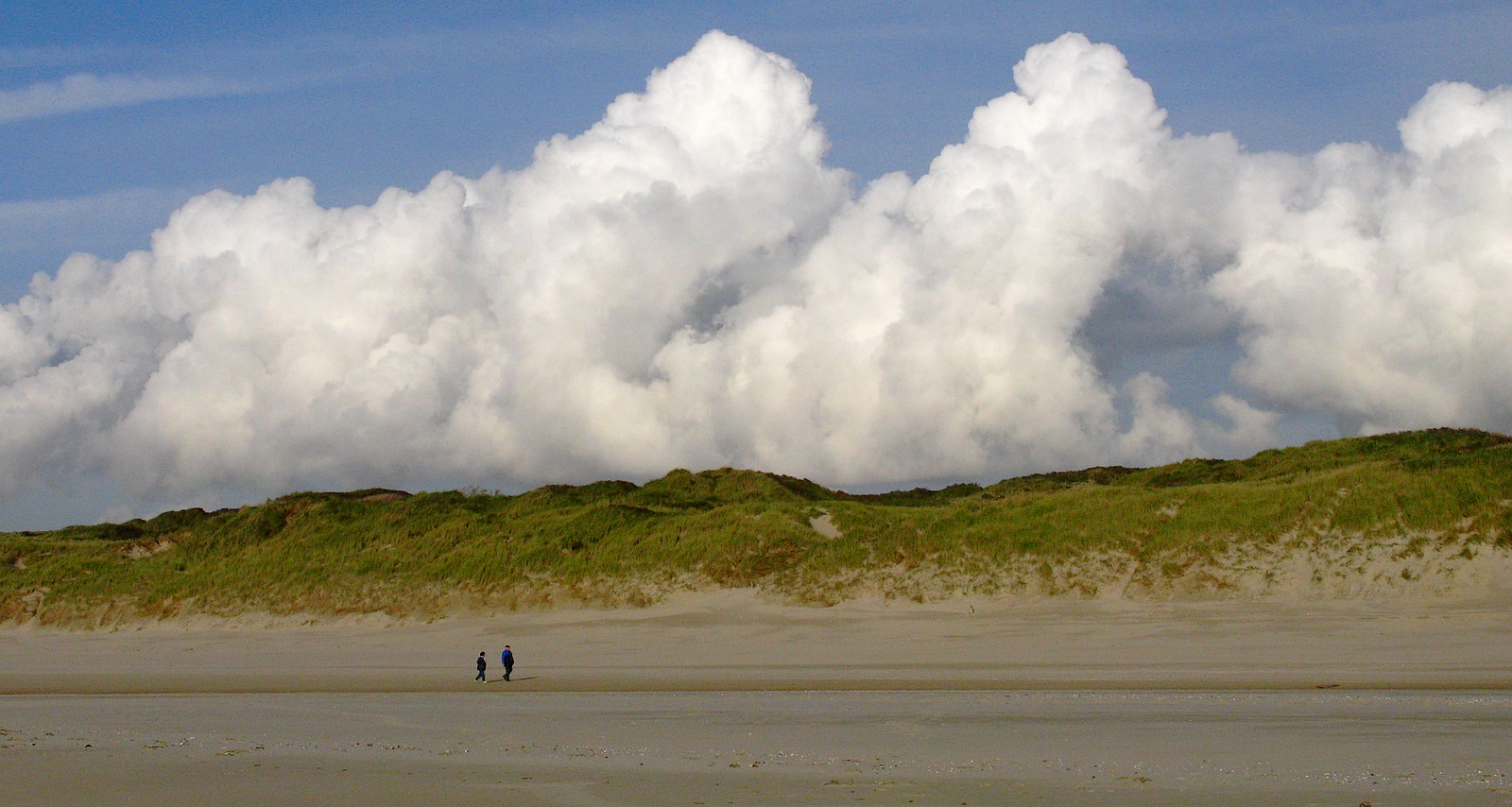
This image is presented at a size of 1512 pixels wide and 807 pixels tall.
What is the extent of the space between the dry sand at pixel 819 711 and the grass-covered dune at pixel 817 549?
259 centimetres

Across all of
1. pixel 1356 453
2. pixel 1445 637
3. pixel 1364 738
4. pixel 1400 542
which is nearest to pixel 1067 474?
pixel 1356 453

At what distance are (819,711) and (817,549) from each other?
79.4 feet

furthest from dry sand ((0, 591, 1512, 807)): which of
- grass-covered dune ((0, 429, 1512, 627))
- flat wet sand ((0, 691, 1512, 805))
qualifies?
grass-covered dune ((0, 429, 1512, 627))

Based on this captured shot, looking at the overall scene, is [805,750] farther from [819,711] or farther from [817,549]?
[817,549]

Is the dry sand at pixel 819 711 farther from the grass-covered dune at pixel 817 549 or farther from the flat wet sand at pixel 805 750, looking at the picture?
the grass-covered dune at pixel 817 549

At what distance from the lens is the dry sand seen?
14047mm

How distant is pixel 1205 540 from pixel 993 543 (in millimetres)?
7118

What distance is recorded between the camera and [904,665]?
28641 mm

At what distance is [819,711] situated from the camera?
830 inches

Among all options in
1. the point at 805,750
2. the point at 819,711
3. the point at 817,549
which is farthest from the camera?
the point at 817,549

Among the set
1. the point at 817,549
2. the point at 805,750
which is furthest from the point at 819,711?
the point at 817,549

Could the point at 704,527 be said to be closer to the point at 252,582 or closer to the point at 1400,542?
the point at 252,582

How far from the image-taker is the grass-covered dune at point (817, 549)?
3644 cm

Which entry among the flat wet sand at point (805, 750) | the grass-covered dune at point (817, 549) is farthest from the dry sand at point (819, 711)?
the grass-covered dune at point (817, 549)
